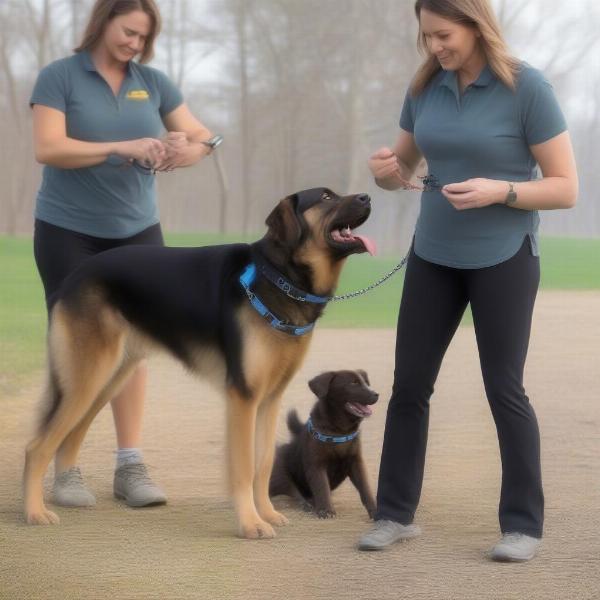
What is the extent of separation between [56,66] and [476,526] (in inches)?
128

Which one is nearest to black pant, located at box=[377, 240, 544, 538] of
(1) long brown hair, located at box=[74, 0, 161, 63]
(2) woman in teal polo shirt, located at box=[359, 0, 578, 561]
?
(2) woman in teal polo shirt, located at box=[359, 0, 578, 561]

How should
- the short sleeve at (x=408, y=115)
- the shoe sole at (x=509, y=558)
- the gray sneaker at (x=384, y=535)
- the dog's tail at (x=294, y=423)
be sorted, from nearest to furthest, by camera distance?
the shoe sole at (x=509, y=558) < the gray sneaker at (x=384, y=535) < the short sleeve at (x=408, y=115) < the dog's tail at (x=294, y=423)

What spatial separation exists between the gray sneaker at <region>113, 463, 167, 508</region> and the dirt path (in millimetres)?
82

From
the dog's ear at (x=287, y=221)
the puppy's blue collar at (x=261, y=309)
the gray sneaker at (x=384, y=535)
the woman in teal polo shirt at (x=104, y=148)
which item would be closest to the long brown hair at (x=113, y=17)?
the woman in teal polo shirt at (x=104, y=148)

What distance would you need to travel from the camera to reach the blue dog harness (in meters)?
5.54

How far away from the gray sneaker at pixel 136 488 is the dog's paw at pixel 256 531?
0.89 meters

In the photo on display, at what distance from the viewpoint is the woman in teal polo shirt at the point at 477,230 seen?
493 cm

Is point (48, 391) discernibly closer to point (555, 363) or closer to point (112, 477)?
point (112, 477)

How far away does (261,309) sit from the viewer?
5.54 metres

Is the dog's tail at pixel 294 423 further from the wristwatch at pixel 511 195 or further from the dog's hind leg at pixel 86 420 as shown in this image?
the wristwatch at pixel 511 195

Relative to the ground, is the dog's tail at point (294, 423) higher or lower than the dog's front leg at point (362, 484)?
higher

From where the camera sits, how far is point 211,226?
68000mm

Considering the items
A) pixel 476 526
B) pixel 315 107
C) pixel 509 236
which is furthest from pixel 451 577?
pixel 315 107

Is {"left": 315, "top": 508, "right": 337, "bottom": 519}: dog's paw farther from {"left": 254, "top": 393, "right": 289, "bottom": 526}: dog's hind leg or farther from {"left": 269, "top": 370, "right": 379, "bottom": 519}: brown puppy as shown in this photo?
{"left": 254, "top": 393, "right": 289, "bottom": 526}: dog's hind leg
